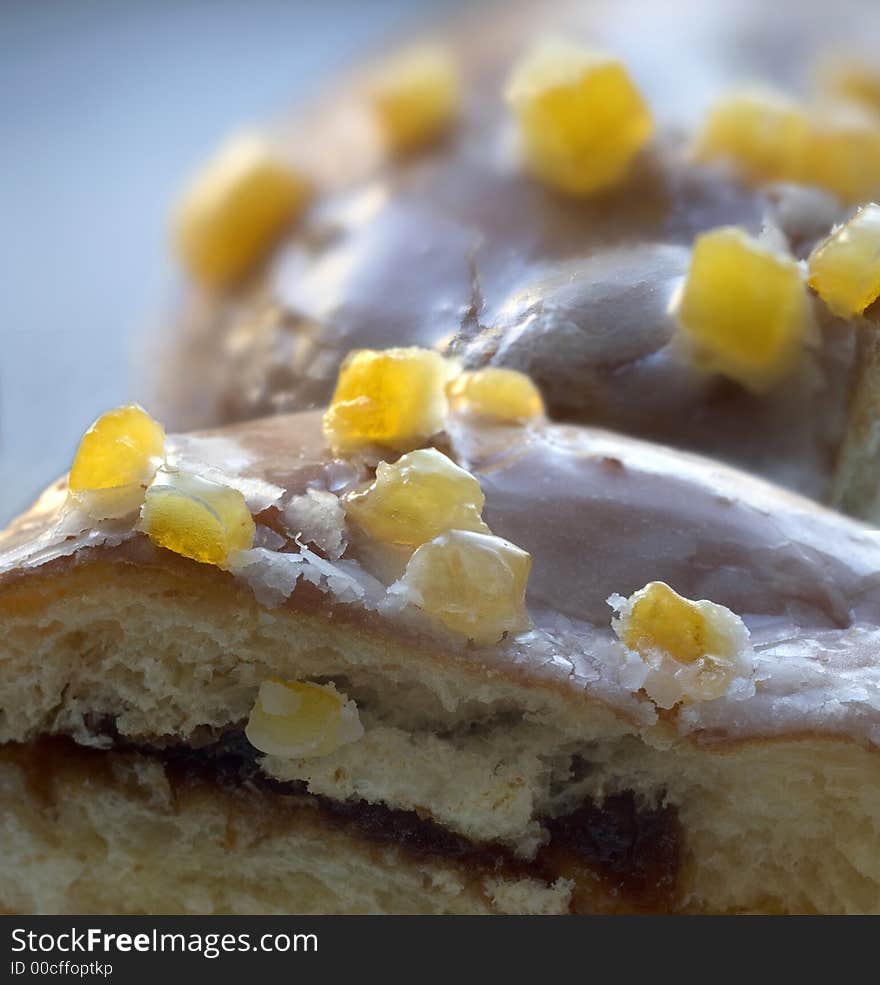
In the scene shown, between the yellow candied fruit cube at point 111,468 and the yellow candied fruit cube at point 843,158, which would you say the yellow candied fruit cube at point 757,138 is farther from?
the yellow candied fruit cube at point 111,468

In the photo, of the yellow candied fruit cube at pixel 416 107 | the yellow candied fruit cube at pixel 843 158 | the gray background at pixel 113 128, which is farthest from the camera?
the gray background at pixel 113 128

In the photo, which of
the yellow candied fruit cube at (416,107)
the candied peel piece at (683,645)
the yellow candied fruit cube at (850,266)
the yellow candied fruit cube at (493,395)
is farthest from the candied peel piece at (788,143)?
the candied peel piece at (683,645)

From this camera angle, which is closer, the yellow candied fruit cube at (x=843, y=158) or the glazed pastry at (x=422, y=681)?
the glazed pastry at (x=422, y=681)

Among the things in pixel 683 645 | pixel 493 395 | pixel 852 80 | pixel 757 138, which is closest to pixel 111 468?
pixel 493 395

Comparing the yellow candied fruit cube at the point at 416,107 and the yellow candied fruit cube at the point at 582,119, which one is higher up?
the yellow candied fruit cube at the point at 416,107

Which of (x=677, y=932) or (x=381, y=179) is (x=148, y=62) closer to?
(x=381, y=179)

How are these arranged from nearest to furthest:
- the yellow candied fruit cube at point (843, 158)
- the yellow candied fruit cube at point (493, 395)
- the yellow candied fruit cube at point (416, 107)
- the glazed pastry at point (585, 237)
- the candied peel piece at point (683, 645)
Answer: the candied peel piece at point (683, 645)
the yellow candied fruit cube at point (493, 395)
the glazed pastry at point (585, 237)
the yellow candied fruit cube at point (843, 158)
the yellow candied fruit cube at point (416, 107)
